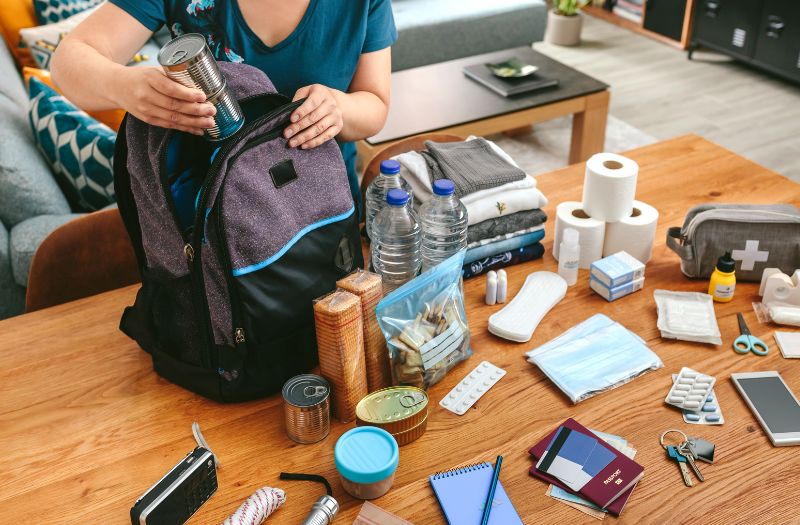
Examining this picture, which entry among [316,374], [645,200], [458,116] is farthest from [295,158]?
[458,116]

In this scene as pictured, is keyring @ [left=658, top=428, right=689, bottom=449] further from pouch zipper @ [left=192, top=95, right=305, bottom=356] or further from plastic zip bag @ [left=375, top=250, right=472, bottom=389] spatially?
pouch zipper @ [left=192, top=95, right=305, bottom=356]

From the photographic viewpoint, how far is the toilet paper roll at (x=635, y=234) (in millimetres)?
1399

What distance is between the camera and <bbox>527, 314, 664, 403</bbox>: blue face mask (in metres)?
1.16

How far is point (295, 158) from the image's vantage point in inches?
43.6

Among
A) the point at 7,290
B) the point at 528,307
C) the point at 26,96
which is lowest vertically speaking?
the point at 7,290

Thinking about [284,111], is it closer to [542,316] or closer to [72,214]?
[542,316]

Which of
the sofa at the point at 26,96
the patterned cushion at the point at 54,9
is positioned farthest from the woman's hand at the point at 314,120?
the patterned cushion at the point at 54,9

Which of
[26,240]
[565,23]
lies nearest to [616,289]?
[26,240]

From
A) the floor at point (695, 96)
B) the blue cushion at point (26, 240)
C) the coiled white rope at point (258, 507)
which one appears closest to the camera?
the coiled white rope at point (258, 507)

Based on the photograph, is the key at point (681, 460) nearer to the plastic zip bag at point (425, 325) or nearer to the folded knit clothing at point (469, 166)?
the plastic zip bag at point (425, 325)

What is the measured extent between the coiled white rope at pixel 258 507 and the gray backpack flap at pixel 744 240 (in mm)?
852

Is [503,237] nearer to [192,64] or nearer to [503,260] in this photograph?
[503,260]

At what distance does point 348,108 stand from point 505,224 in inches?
14.6

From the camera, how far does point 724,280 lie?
131 centimetres
